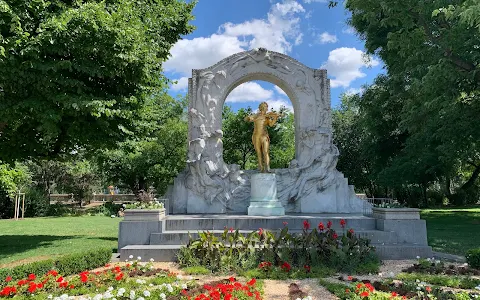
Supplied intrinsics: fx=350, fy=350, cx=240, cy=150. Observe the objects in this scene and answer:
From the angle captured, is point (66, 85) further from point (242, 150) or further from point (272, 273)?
point (242, 150)

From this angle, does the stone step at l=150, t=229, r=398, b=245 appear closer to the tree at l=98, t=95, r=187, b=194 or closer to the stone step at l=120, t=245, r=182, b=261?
the stone step at l=120, t=245, r=182, b=261

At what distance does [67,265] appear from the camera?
21.9 feet

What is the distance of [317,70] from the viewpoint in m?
13.4

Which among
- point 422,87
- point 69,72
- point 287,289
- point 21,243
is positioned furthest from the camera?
point 422,87

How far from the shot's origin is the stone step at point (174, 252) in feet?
26.2

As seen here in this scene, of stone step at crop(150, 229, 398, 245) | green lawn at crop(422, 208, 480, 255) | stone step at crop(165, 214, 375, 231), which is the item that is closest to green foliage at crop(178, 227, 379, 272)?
stone step at crop(150, 229, 398, 245)

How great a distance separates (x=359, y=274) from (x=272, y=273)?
67.8 inches

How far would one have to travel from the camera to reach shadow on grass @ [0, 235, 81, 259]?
30.8 ft

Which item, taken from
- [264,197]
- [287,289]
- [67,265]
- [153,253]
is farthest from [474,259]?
[67,265]

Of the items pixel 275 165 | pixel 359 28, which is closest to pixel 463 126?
pixel 359 28

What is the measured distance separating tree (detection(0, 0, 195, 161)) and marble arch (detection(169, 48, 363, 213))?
2675mm

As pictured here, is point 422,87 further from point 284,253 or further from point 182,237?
point 182,237

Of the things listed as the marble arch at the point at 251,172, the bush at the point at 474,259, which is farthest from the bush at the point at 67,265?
the bush at the point at 474,259

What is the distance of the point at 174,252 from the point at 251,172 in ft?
17.6
